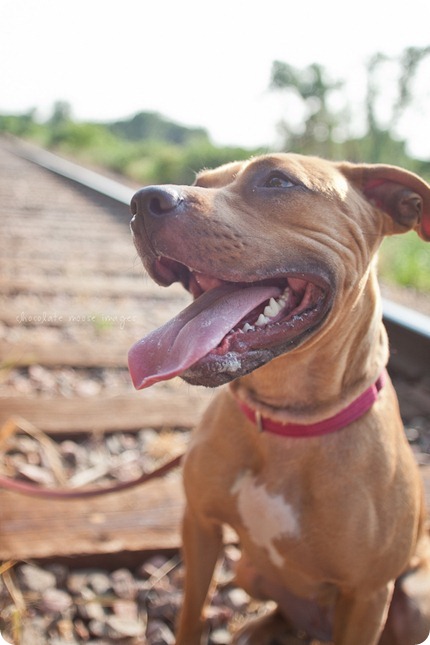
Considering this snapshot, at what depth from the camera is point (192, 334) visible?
202 cm

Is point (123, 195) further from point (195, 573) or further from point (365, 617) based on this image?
point (365, 617)

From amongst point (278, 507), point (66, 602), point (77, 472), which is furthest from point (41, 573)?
point (278, 507)

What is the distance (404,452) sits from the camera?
2.41 meters

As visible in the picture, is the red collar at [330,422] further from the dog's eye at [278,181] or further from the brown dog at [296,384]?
the dog's eye at [278,181]

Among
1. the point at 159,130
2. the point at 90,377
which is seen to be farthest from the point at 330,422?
the point at 159,130

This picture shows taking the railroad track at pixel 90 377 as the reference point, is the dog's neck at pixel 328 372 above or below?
above

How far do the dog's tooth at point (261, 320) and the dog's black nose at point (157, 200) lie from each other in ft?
1.36

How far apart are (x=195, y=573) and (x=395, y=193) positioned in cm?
155

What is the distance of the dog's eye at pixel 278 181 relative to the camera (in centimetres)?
220

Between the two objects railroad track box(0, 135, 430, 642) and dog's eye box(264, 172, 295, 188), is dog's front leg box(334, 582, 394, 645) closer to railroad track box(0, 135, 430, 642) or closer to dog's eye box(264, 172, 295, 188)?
railroad track box(0, 135, 430, 642)

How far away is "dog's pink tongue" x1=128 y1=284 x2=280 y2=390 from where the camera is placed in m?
1.97

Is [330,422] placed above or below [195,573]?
above

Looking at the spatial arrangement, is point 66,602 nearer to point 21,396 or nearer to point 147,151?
point 21,396

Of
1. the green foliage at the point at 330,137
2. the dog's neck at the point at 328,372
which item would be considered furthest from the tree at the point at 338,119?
the dog's neck at the point at 328,372
